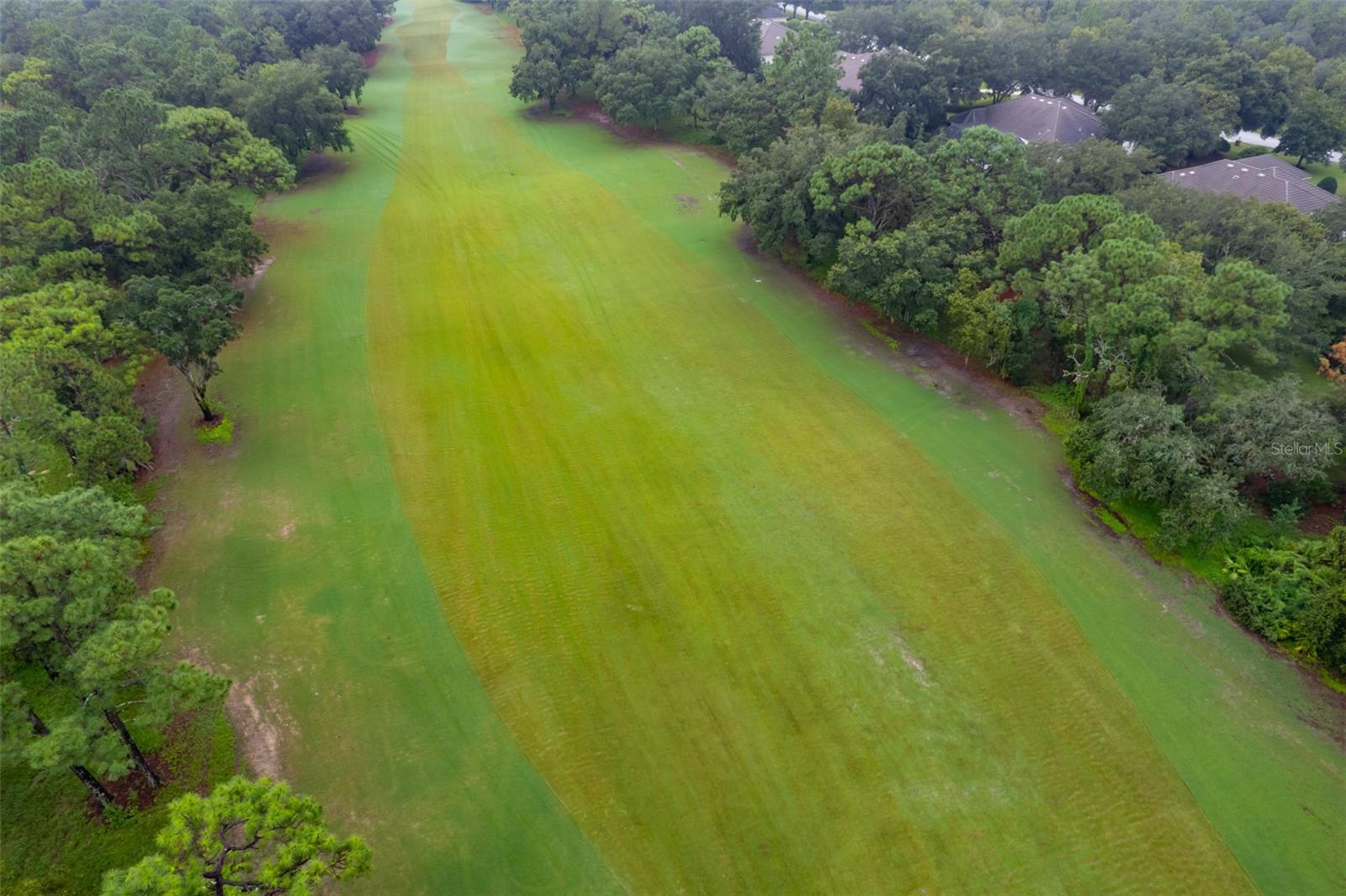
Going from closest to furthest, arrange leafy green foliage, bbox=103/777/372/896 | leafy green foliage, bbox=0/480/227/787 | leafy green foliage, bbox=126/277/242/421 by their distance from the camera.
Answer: leafy green foliage, bbox=103/777/372/896, leafy green foliage, bbox=0/480/227/787, leafy green foliage, bbox=126/277/242/421

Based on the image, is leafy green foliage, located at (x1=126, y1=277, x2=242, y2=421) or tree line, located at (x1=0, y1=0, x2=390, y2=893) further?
leafy green foliage, located at (x1=126, y1=277, x2=242, y2=421)

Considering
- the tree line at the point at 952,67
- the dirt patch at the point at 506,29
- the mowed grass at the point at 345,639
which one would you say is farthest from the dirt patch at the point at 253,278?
the dirt patch at the point at 506,29

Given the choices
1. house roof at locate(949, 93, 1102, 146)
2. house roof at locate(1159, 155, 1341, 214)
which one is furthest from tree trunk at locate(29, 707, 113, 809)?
house roof at locate(949, 93, 1102, 146)

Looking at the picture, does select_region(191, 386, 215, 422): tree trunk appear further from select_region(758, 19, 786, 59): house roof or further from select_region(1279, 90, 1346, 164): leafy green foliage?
select_region(1279, 90, 1346, 164): leafy green foliage

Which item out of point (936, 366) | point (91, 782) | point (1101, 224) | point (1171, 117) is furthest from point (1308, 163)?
point (91, 782)

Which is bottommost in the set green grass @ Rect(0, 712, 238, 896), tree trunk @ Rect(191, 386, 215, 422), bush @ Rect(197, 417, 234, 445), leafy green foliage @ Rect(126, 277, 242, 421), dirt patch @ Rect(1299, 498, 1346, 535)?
green grass @ Rect(0, 712, 238, 896)

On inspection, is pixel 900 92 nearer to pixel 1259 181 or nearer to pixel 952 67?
pixel 952 67
